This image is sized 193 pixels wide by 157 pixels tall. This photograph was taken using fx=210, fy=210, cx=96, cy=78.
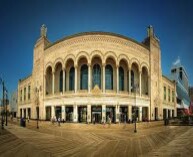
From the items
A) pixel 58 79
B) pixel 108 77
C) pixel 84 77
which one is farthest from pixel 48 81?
pixel 108 77

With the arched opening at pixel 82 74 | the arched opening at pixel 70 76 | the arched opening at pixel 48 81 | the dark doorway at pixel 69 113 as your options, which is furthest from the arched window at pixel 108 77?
the arched opening at pixel 48 81

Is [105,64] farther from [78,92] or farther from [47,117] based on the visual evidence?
[47,117]

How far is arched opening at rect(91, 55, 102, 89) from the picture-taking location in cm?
3922

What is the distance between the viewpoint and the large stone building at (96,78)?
3766 centimetres

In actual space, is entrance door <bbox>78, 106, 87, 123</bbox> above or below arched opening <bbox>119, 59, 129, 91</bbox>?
below

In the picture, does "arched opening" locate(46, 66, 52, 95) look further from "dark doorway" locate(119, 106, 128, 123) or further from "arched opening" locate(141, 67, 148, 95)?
"arched opening" locate(141, 67, 148, 95)

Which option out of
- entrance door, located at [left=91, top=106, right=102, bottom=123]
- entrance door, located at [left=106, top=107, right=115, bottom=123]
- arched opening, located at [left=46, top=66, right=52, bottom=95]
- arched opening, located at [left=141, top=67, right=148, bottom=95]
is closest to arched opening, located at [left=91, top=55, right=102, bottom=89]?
entrance door, located at [left=91, top=106, right=102, bottom=123]

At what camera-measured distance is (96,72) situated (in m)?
40.0

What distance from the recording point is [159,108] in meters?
48.9

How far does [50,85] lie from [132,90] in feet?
59.1

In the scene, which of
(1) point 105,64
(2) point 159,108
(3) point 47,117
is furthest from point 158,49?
(3) point 47,117

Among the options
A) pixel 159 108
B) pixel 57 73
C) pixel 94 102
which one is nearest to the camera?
pixel 94 102

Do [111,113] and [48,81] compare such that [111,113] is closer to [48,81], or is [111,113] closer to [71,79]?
[71,79]

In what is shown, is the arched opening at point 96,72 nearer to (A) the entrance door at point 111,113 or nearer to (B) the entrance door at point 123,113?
(A) the entrance door at point 111,113
